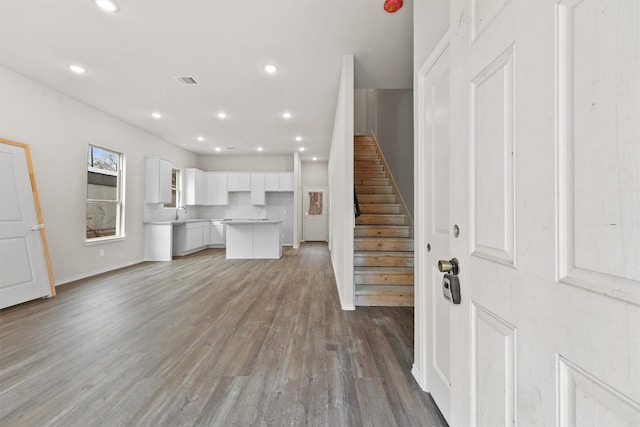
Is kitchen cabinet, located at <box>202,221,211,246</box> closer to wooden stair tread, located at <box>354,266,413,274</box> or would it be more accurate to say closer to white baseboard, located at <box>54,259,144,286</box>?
white baseboard, located at <box>54,259,144,286</box>

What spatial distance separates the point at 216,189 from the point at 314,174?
3147 mm

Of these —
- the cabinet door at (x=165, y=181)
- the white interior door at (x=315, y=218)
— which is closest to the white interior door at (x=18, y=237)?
the cabinet door at (x=165, y=181)

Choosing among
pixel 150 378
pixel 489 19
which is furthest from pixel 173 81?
pixel 489 19

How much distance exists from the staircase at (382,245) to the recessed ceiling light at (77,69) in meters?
3.91

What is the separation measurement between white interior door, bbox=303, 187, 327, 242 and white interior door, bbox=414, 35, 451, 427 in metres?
7.59

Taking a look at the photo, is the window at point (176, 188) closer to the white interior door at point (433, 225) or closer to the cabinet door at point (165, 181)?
the cabinet door at point (165, 181)

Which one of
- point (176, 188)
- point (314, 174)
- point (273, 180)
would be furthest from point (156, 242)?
point (314, 174)

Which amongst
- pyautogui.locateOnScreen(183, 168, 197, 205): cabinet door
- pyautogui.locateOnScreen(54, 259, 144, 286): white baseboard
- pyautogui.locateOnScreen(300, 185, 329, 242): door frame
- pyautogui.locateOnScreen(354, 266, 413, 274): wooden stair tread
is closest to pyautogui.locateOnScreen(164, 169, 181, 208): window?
pyautogui.locateOnScreen(183, 168, 197, 205): cabinet door

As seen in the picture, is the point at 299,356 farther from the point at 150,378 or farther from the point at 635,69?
the point at 635,69

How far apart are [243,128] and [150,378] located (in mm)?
5023

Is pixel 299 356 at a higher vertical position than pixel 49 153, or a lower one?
lower

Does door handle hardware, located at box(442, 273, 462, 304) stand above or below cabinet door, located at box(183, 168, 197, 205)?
below

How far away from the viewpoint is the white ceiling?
7.91 ft

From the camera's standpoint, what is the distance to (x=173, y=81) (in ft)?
12.2
